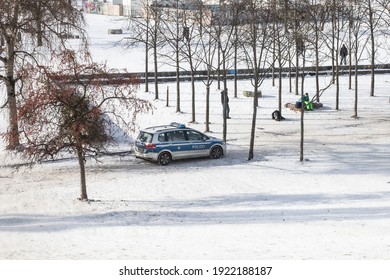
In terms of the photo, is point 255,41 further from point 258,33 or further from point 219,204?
point 219,204

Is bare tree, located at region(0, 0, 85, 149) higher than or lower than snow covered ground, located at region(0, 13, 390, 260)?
higher

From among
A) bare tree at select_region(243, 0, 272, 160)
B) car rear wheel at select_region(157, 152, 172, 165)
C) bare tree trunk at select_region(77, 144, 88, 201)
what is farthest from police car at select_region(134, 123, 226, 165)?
bare tree trunk at select_region(77, 144, 88, 201)

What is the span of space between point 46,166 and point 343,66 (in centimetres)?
3146

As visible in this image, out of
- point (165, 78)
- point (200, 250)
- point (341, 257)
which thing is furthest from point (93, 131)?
point (165, 78)

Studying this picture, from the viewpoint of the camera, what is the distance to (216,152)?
24703 millimetres

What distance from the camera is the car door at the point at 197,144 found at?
79.4ft

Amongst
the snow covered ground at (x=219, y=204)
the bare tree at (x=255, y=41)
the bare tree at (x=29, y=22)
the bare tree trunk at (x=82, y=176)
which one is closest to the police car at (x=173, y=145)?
the snow covered ground at (x=219, y=204)

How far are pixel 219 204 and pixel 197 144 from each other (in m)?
6.29

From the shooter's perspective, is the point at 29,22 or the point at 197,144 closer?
the point at 197,144

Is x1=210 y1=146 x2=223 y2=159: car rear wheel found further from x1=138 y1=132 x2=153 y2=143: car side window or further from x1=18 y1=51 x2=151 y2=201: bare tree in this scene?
x1=18 y1=51 x2=151 y2=201: bare tree

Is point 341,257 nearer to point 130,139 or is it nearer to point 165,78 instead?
point 130,139

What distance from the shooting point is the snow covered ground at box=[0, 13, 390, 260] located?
13945mm

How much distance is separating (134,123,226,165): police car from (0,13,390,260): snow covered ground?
387 millimetres

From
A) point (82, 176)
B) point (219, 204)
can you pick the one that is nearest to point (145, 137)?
point (82, 176)
